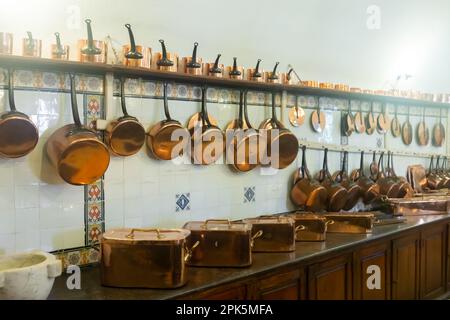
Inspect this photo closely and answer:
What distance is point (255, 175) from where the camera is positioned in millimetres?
2895

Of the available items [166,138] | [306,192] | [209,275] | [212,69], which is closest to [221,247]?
[209,275]

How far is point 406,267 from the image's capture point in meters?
2.95

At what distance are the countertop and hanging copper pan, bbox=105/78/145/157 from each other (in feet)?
1.78

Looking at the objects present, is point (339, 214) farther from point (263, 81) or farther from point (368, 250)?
point (263, 81)

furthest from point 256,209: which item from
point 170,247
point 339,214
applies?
point 170,247

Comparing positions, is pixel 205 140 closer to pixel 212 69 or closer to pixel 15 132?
pixel 212 69

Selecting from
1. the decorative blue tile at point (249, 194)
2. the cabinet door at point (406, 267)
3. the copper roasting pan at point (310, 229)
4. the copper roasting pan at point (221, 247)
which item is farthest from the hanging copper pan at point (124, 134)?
the cabinet door at point (406, 267)

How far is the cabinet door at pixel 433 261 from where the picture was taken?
3104 mm

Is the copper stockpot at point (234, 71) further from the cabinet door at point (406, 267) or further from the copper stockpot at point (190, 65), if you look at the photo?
the cabinet door at point (406, 267)

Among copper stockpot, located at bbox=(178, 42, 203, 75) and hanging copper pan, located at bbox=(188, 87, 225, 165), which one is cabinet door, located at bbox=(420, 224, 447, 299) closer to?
hanging copper pan, located at bbox=(188, 87, 225, 165)

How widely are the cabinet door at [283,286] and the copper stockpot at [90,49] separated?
1193mm

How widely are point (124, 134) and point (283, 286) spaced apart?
39.0 inches

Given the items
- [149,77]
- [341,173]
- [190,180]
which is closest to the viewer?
[149,77]
